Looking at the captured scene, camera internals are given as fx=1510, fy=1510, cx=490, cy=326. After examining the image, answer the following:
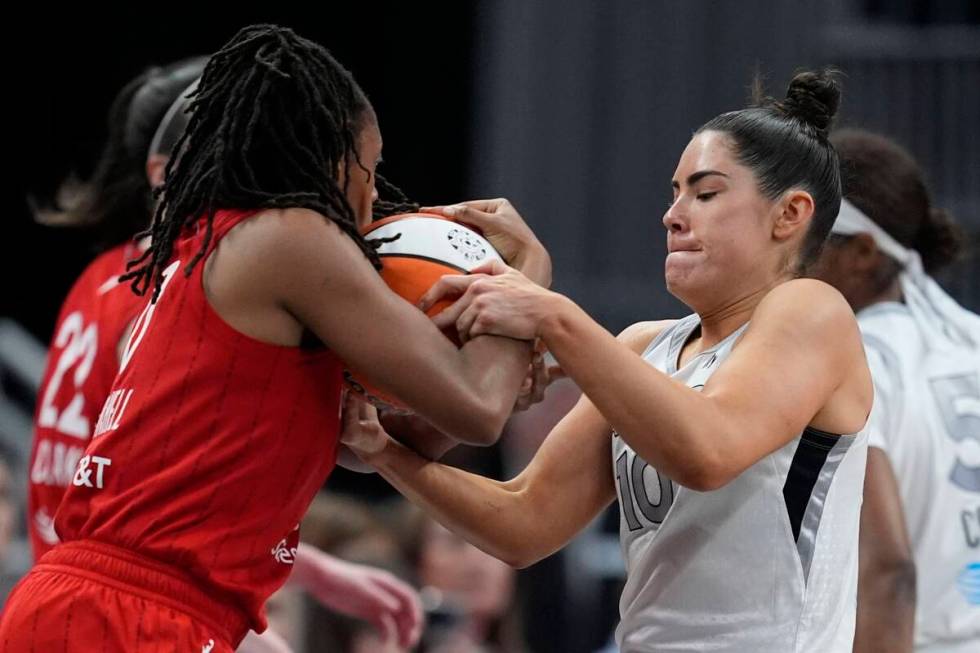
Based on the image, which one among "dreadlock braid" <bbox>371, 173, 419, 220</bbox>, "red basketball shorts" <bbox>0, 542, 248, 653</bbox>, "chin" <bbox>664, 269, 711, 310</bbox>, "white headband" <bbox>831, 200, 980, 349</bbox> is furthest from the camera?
"white headband" <bbox>831, 200, 980, 349</bbox>

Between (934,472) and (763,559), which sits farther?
(934,472)

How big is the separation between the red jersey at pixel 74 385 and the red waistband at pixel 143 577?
1.06 metres

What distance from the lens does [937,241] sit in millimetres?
4066

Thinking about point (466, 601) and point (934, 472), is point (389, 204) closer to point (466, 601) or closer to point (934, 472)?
point (934, 472)

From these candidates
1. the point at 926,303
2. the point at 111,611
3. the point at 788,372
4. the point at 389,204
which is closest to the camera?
Result: the point at 111,611

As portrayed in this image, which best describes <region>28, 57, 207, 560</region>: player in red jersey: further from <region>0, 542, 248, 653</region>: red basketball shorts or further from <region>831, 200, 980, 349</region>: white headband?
<region>831, 200, 980, 349</region>: white headband

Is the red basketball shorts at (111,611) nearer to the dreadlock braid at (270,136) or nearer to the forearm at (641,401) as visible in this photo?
the dreadlock braid at (270,136)

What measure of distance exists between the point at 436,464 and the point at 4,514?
117 inches

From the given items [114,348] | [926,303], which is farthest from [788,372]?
[114,348]

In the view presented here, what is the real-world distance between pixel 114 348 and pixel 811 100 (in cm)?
175

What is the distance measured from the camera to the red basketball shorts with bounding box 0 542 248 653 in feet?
8.27

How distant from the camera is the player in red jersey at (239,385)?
2.54 meters

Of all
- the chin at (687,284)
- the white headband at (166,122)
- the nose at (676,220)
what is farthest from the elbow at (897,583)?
the white headband at (166,122)

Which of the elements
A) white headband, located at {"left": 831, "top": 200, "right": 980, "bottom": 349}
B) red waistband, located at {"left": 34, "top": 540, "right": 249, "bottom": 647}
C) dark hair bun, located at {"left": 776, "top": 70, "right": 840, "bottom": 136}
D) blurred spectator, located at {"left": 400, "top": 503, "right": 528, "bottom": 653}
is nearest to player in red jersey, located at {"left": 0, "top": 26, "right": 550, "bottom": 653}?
red waistband, located at {"left": 34, "top": 540, "right": 249, "bottom": 647}
